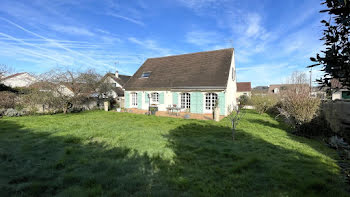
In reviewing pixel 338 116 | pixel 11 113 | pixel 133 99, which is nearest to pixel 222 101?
pixel 338 116

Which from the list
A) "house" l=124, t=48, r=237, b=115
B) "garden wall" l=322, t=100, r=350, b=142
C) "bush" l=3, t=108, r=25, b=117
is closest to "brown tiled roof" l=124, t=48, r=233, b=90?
"house" l=124, t=48, r=237, b=115

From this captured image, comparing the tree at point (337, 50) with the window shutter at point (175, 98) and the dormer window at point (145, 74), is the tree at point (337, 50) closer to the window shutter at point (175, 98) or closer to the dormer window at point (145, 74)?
the window shutter at point (175, 98)

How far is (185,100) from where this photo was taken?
14.9m

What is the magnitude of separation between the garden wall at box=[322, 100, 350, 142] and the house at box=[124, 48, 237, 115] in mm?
6374

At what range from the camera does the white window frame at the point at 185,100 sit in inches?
586

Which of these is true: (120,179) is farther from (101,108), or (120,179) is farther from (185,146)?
(101,108)

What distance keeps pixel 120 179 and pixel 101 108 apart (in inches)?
694

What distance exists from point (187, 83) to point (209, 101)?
271 cm

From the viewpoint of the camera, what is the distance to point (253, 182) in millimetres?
3422

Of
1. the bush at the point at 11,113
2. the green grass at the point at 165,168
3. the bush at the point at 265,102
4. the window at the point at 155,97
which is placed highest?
the window at the point at 155,97

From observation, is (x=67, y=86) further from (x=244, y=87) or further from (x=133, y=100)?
(x=244, y=87)

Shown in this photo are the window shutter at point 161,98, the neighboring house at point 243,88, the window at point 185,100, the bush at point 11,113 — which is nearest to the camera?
the bush at point 11,113

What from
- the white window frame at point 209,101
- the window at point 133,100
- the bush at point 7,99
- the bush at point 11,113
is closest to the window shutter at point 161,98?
the window at point 133,100

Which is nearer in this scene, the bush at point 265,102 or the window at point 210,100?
the window at point 210,100
